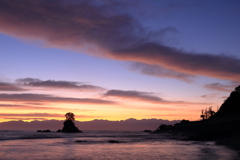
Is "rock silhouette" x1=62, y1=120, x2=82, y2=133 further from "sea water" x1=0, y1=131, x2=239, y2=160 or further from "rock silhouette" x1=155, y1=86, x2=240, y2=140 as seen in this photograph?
"sea water" x1=0, y1=131, x2=239, y2=160

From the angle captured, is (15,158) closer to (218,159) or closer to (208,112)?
(218,159)

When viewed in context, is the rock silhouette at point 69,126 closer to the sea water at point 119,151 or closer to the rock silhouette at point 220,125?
the rock silhouette at point 220,125

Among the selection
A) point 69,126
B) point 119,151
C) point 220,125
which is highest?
point 220,125

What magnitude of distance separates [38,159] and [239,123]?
53319mm

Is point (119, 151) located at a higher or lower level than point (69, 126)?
higher

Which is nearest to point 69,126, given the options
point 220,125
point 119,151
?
point 220,125

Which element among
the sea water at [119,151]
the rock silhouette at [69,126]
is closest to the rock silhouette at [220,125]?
the sea water at [119,151]

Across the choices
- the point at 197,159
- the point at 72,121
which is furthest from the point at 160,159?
the point at 72,121

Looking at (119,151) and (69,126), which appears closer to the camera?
(119,151)

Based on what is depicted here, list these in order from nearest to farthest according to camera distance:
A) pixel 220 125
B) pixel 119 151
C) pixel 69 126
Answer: pixel 119 151, pixel 220 125, pixel 69 126

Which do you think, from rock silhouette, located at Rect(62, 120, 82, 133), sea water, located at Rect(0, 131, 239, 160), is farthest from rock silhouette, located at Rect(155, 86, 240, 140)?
rock silhouette, located at Rect(62, 120, 82, 133)

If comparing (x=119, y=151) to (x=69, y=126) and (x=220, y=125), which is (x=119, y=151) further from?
(x=69, y=126)

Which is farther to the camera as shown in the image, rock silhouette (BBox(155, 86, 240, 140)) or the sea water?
rock silhouette (BBox(155, 86, 240, 140))

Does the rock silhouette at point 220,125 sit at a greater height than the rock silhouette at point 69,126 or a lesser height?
greater
